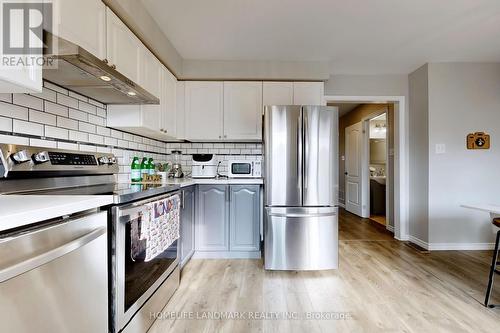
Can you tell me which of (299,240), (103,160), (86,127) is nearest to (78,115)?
(86,127)

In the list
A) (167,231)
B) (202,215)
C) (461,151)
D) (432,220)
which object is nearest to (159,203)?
(167,231)

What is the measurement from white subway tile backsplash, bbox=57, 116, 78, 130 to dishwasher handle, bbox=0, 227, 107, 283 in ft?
3.38

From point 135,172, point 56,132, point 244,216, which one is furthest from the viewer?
point 244,216

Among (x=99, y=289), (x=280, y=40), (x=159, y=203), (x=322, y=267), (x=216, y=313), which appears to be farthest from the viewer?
(x=280, y=40)

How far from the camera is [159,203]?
5.45 feet

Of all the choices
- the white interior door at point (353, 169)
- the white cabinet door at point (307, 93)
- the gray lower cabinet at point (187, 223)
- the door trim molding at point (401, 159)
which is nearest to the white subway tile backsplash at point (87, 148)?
the gray lower cabinet at point (187, 223)

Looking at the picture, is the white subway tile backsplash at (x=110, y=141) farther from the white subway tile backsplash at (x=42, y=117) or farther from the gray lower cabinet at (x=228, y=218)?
the gray lower cabinet at (x=228, y=218)

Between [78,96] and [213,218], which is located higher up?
[78,96]

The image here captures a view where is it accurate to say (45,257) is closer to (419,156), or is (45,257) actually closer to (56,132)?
(56,132)

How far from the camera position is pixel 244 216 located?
2.76m

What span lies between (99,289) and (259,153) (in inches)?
102

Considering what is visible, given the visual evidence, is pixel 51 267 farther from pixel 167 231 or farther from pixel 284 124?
pixel 284 124

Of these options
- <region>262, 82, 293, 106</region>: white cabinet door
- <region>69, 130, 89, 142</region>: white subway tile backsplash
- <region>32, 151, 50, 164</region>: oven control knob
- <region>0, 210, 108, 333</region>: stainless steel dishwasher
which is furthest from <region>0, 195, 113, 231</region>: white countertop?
<region>262, 82, 293, 106</region>: white cabinet door

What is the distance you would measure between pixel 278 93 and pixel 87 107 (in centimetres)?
212
